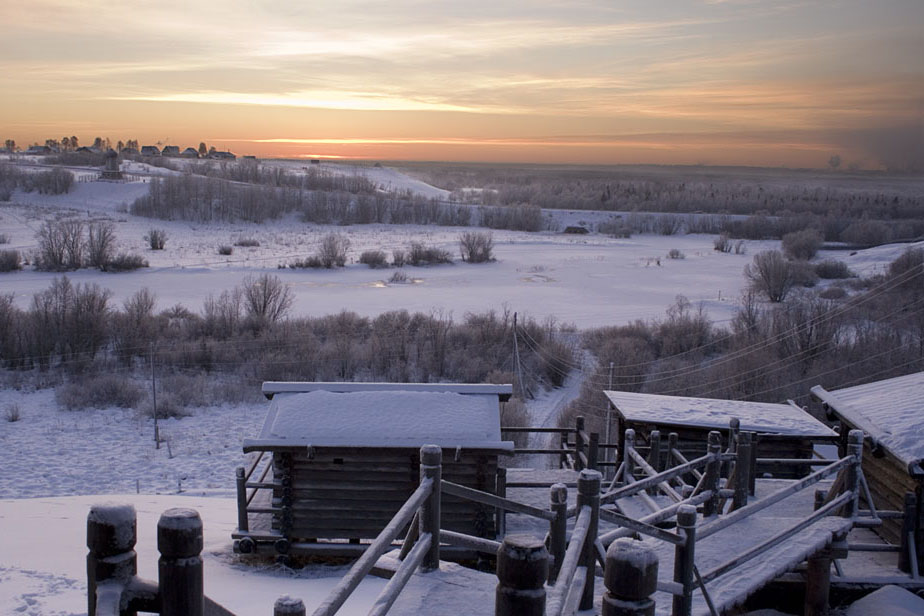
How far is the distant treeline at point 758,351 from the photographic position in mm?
24297

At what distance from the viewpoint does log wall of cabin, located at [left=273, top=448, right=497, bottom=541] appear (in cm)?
1220

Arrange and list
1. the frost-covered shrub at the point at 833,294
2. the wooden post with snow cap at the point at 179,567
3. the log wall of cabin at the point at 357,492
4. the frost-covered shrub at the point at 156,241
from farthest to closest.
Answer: the frost-covered shrub at the point at 156,241 → the frost-covered shrub at the point at 833,294 → the log wall of cabin at the point at 357,492 → the wooden post with snow cap at the point at 179,567

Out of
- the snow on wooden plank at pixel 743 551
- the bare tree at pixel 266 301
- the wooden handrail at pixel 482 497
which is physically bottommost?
the bare tree at pixel 266 301

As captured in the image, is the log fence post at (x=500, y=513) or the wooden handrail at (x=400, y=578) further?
the log fence post at (x=500, y=513)

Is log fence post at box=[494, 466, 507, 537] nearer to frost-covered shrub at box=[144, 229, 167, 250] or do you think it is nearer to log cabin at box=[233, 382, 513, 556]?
log cabin at box=[233, 382, 513, 556]

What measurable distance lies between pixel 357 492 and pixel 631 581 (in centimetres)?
1037

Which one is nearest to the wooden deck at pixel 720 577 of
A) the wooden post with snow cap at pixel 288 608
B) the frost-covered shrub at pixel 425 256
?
the wooden post with snow cap at pixel 288 608

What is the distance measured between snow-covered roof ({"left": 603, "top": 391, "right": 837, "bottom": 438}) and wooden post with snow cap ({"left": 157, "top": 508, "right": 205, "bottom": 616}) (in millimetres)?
11371

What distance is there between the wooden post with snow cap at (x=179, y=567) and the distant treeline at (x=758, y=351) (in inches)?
771

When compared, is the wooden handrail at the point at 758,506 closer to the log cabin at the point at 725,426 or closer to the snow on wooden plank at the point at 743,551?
the snow on wooden plank at the point at 743,551

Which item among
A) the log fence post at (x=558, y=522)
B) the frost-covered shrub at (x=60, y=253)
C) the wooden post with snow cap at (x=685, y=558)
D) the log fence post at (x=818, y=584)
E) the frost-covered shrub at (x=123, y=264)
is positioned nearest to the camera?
the log fence post at (x=558, y=522)

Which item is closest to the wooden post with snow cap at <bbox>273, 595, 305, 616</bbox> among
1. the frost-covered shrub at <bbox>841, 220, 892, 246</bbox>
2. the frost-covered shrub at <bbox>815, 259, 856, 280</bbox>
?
the frost-covered shrub at <bbox>815, 259, 856, 280</bbox>

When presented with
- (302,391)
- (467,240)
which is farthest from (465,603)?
(467,240)

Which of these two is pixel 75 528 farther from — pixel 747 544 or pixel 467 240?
pixel 467 240
